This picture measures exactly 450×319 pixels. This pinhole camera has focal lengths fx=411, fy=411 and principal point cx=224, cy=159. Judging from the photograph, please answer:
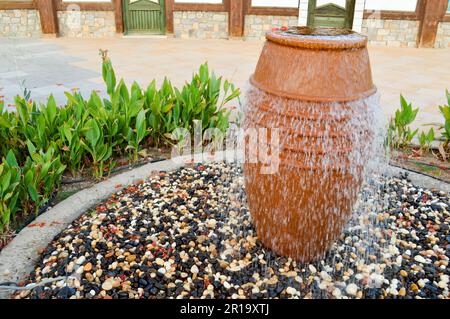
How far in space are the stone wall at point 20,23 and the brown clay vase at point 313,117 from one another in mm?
9309

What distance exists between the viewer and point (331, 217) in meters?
2.20

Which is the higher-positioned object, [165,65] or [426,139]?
[165,65]

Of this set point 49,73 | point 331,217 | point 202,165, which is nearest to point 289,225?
point 331,217

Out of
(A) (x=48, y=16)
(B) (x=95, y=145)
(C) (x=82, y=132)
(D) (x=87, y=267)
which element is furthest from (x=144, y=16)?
(D) (x=87, y=267)

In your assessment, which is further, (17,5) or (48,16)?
(48,16)

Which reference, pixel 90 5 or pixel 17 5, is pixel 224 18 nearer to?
pixel 90 5

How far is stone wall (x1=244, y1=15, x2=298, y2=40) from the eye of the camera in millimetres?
9664

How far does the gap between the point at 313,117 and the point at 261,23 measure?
333 inches

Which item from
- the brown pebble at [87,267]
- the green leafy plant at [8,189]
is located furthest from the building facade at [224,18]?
the brown pebble at [87,267]

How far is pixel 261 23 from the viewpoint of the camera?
9797mm

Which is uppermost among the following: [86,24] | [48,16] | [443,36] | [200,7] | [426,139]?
[200,7]

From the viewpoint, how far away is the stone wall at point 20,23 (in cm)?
952

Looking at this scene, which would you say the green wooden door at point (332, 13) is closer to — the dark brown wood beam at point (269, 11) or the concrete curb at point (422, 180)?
the dark brown wood beam at point (269, 11)
